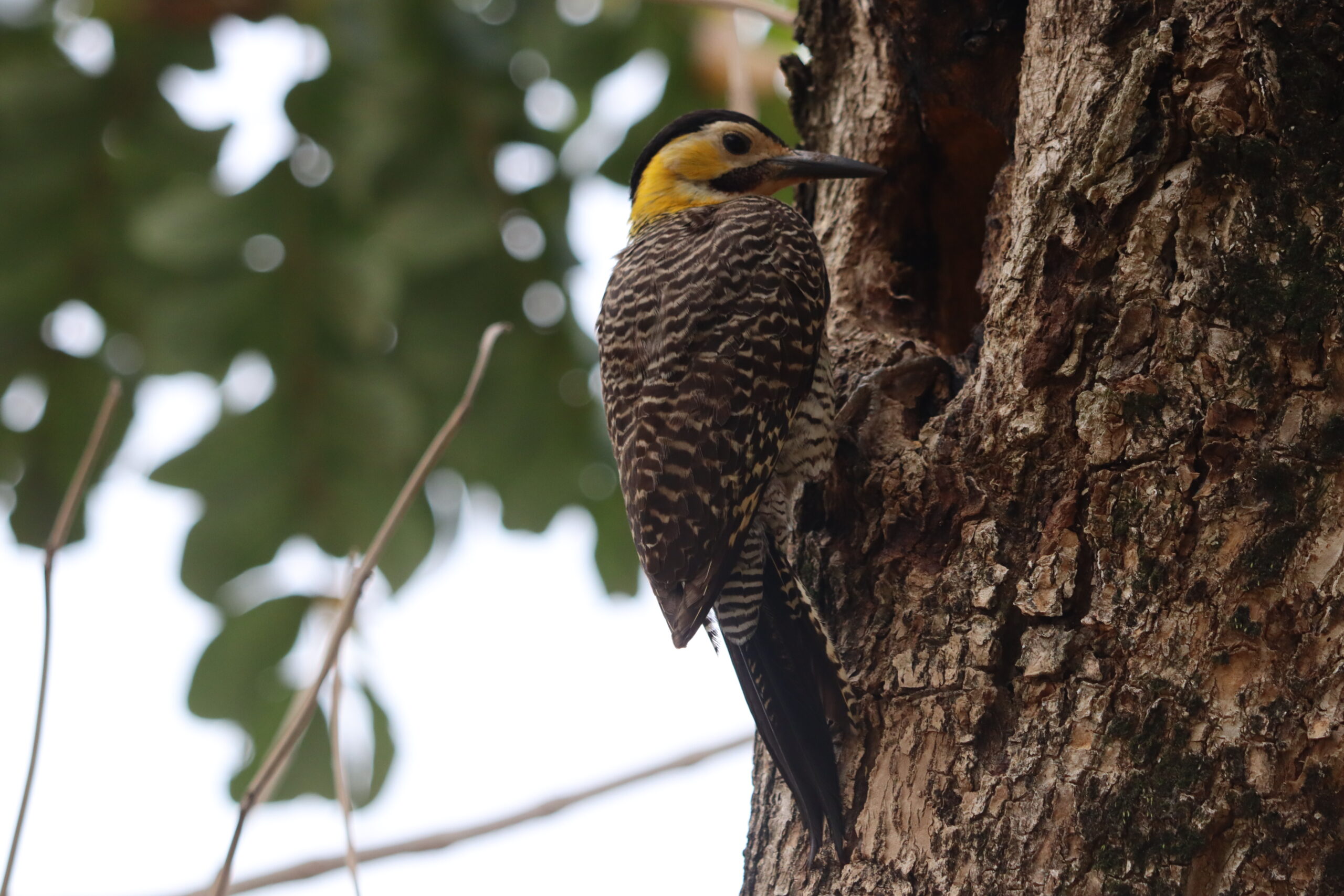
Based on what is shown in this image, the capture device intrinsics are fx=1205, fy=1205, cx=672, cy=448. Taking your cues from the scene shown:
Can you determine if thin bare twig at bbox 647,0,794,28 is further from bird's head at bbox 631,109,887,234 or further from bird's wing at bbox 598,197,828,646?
bird's wing at bbox 598,197,828,646

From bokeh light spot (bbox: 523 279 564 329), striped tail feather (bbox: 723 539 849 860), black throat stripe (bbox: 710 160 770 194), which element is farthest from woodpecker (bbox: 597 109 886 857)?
bokeh light spot (bbox: 523 279 564 329)

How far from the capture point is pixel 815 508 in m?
2.52

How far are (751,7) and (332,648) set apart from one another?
6.61 feet

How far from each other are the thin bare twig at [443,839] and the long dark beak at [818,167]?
1421 mm

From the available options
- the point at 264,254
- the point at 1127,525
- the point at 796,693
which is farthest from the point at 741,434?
the point at 264,254

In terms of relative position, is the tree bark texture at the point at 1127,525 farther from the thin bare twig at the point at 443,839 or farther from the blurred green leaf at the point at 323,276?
the blurred green leaf at the point at 323,276

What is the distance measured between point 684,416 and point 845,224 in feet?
3.22

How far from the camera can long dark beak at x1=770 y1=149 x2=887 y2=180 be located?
3.04 meters

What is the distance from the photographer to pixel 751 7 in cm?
313

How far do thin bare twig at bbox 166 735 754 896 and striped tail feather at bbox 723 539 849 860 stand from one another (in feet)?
1.29

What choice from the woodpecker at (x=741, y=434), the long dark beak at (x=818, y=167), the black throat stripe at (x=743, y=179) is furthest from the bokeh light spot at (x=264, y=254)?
the long dark beak at (x=818, y=167)

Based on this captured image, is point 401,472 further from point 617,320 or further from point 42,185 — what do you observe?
point 42,185

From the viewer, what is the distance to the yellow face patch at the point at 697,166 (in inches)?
136

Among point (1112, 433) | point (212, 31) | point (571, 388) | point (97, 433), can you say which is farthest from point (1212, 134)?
point (212, 31)
